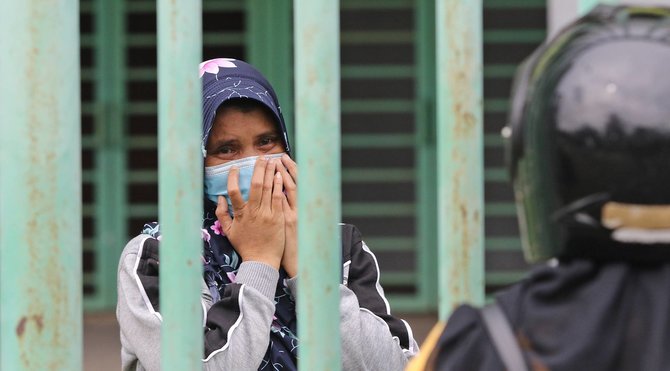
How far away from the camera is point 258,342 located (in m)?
2.06

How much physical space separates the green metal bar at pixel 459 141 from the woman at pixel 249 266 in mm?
758

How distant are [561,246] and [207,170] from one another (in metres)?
1.21

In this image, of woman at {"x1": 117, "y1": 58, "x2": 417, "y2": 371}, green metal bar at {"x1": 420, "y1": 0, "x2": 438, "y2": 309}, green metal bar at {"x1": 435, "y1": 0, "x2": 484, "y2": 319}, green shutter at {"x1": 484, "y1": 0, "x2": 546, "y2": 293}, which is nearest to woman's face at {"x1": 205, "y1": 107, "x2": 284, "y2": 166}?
woman at {"x1": 117, "y1": 58, "x2": 417, "y2": 371}

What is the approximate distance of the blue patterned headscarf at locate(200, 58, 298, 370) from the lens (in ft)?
7.13

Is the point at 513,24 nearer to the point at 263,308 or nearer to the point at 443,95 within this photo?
the point at 263,308

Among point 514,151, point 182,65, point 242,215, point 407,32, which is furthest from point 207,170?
point 407,32

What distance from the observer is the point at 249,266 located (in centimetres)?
217

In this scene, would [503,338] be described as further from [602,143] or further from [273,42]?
[273,42]

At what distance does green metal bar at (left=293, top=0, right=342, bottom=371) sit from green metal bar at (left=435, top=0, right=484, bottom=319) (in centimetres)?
12

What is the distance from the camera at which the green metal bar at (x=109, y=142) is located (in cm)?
718

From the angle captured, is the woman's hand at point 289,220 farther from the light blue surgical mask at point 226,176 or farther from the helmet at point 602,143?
the helmet at point 602,143

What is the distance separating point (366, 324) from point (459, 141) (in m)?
0.85

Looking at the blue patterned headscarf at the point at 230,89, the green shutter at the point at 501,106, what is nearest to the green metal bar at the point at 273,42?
the green shutter at the point at 501,106

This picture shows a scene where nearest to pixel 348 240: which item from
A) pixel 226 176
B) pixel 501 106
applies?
pixel 226 176
